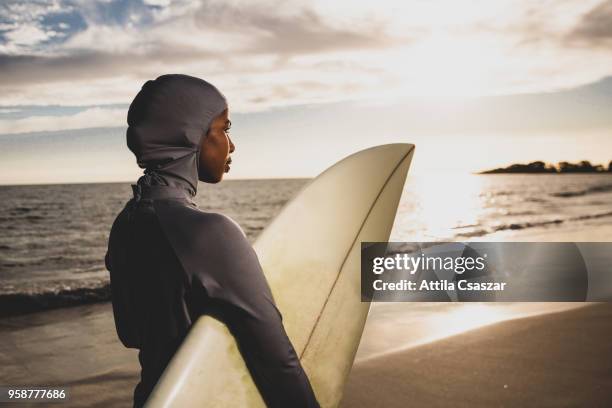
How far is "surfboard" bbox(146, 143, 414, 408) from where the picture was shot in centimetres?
196

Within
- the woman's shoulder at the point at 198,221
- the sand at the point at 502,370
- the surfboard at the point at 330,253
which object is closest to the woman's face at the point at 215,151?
the woman's shoulder at the point at 198,221

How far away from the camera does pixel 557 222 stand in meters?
16.4

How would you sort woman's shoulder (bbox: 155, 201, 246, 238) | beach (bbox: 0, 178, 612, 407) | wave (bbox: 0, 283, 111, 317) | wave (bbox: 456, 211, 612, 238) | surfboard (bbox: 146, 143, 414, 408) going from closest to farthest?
woman's shoulder (bbox: 155, 201, 246, 238), surfboard (bbox: 146, 143, 414, 408), beach (bbox: 0, 178, 612, 407), wave (bbox: 0, 283, 111, 317), wave (bbox: 456, 211, 612, 238)

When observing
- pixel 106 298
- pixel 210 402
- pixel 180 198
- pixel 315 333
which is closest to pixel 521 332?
pixel 315 333

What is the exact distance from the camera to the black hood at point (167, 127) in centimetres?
128

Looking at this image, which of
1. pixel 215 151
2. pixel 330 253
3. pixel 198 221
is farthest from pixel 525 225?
pixel 198 221

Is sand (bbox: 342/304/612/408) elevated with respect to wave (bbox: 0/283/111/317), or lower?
elevated

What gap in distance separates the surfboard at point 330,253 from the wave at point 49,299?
6.55 metres

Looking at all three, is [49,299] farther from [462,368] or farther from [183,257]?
[183,257]

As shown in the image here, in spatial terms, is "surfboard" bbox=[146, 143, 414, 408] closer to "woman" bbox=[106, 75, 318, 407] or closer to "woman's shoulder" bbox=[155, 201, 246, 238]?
"woman" bbox=[106, 75, 318, 407]

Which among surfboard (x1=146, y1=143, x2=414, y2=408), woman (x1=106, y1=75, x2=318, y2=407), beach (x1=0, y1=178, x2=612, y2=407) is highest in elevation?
woman (x1=106, y1=75, x2=318, y2=407)

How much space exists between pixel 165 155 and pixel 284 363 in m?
0.63

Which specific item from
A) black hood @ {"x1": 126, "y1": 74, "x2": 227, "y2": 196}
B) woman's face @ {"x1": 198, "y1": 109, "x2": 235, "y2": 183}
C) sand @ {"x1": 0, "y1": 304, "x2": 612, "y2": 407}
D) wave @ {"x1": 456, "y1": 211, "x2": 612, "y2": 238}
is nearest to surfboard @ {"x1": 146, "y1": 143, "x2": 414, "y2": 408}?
woman's face @ {"x1": 198, "y1": 109, "x2": 235, "y2": 183}

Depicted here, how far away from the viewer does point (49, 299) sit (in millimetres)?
7824
